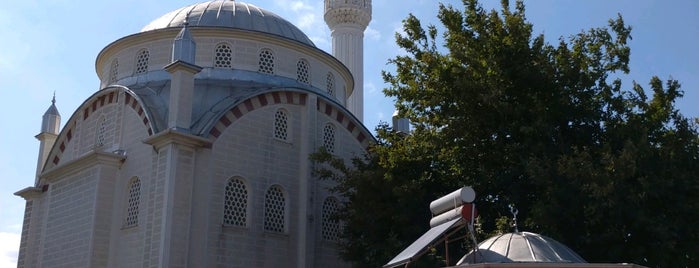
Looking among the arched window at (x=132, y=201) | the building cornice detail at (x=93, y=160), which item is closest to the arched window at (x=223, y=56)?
the building cornice detail at (x=93, y=160)

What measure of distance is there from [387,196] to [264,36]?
6.37m

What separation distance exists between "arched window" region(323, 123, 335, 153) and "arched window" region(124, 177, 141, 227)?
4538 millimetres

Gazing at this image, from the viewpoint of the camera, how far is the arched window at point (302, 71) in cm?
1955

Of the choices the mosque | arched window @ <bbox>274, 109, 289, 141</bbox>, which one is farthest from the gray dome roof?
arched window @ <bbox>274, 109, 289, 141</bbox>

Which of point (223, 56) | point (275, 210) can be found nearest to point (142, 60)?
point (223, 56)

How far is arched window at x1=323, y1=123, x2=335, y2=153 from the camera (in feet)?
61.0

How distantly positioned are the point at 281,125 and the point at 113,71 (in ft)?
16.7

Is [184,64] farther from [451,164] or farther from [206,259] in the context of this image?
[451,164]

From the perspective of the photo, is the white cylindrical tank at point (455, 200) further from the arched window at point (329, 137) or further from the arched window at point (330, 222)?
the arched window at point (329, 137)

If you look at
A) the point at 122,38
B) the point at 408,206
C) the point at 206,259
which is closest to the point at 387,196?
the point at 408,206

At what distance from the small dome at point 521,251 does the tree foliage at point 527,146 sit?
140 inches

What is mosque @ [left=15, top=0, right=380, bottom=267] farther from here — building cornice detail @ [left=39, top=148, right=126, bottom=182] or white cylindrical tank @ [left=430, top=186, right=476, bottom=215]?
white cylindrical tank @ [left=430, top=186, right=476, bottom=215]

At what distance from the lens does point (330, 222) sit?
18.0 meters

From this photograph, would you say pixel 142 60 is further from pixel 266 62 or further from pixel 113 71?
pixel 266 62
